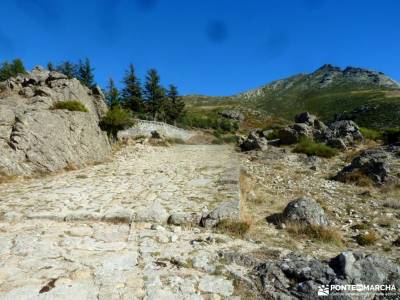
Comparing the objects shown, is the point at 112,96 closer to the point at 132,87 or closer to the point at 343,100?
the point at 132,87

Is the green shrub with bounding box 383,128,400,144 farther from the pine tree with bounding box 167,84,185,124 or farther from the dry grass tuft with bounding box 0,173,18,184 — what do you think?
the pine tree with bounding box 167,84,185,124

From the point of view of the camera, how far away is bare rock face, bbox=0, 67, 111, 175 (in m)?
12.3

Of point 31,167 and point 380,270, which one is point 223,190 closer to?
point 380,270

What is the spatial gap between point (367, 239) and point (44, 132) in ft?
45.2

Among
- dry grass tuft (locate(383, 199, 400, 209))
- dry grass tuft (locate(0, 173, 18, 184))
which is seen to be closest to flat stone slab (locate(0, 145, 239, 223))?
dry grass tuft (locate(0, 173, 18, 184))

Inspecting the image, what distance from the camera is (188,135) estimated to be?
4644cm

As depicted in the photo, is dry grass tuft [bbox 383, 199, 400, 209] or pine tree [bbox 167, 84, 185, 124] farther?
pine tree [bbox 167, 84, 185, 124]

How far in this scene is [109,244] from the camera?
19.1ft

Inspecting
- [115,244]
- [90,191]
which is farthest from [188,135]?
[115,244]

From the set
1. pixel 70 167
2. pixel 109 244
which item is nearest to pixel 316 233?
pixel 109 244

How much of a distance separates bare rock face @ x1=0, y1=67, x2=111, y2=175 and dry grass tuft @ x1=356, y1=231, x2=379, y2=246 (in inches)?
479

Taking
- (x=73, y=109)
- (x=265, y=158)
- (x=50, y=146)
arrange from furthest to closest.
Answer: (x=265, y=158), (x=73, y=109), (x=50, y=146)

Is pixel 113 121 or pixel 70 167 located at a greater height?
pixel 113 121

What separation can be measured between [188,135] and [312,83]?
172 meters
